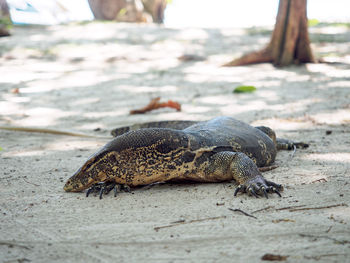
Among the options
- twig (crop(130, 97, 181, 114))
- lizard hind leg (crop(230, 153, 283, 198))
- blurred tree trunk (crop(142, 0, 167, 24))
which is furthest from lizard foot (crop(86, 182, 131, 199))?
blurred tree trunk (crop(142, 0, 167, 24))

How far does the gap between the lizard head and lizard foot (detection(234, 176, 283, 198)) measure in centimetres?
108

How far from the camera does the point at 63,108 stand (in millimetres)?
7527

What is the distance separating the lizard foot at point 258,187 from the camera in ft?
9.92

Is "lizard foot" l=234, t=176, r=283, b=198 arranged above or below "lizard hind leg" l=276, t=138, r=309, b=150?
above

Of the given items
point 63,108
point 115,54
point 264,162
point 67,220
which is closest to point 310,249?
point 67,220

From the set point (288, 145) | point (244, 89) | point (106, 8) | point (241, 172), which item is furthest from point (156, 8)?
point (241, 172)

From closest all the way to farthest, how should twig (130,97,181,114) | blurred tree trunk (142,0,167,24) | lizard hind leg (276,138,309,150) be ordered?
1. lizard hind leg (276,138,309,150)
2. twig (130,97,181,114)
3. blurred tree trunk (142,0,167,24)

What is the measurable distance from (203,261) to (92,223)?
0.90 meters

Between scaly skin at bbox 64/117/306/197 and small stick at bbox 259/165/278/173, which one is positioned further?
small stick at bbox 259/165/278/173

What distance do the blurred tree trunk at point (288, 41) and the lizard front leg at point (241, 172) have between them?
699 centimetres

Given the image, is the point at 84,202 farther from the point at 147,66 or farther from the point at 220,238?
the point at 147,66

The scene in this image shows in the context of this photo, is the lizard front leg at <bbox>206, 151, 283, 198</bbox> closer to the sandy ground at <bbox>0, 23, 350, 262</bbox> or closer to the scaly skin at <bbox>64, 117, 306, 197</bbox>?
the scaly skin at <bbox>64, 117, 306, 197</bbox>

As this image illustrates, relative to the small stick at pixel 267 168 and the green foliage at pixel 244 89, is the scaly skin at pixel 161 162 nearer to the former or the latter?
the small stick at pixel 267 168

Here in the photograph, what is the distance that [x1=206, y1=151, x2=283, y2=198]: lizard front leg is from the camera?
120 inches
